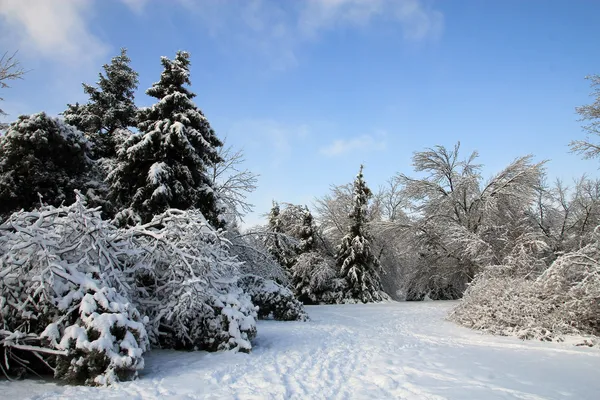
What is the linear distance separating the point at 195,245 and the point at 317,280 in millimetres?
16741

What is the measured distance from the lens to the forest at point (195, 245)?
4.68 metres

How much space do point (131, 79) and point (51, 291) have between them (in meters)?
17.9

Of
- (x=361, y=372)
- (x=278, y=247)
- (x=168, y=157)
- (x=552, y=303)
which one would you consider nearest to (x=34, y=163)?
(x=168, y=157)

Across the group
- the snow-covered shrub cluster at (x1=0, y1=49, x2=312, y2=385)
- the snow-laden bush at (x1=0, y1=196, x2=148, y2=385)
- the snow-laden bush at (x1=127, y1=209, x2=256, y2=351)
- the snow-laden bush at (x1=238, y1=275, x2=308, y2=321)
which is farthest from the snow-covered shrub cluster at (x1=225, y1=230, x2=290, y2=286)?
the snow-laden bush at (x1=0, y1=196, x2=148, y2=385)

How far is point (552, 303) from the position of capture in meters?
8.84

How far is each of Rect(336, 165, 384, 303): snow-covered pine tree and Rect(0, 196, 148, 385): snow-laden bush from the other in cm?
1842

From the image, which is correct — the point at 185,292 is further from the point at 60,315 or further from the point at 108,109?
the point at 108,109

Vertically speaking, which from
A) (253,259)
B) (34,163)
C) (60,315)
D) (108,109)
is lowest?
(60,315)

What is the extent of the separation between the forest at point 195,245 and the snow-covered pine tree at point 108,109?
90 mm

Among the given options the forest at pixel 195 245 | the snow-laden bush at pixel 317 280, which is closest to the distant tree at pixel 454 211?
the forest at pixel 195 245

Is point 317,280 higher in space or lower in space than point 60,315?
higher

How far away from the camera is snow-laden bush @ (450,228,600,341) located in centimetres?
809

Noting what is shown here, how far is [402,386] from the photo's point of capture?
4910 mm

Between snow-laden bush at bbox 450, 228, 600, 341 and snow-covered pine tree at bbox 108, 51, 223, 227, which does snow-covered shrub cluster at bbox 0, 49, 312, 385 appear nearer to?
snow-covered pine tree at bbox 108, 51, 223, 227
